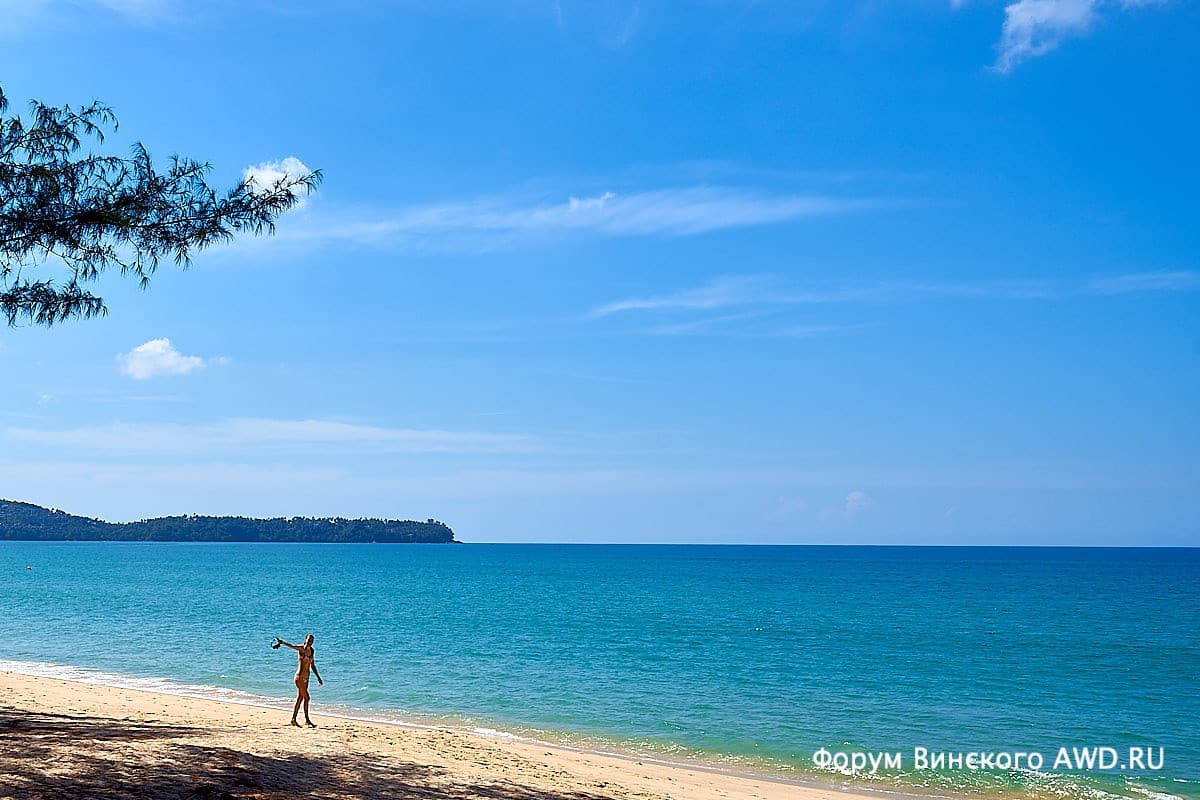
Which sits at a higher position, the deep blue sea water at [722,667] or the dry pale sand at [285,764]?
the dry pale sand at [285,764]

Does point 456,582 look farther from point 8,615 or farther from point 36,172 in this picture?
point 36,172

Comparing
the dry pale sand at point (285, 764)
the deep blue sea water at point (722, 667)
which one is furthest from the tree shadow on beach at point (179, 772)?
the deep blue sea water at point (722, 667)

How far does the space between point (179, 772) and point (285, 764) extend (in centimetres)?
155

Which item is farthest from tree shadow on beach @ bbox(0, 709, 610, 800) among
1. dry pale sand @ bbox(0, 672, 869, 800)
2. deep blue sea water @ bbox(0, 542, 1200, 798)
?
deep blue sea water @ bbox(0, 542, 1200, 798)

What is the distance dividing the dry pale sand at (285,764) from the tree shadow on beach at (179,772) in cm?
2

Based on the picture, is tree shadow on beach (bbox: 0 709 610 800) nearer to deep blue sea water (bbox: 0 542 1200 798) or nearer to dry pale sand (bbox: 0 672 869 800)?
dry pale sand (bbox: 0 672 869 800)

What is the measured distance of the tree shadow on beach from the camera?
8797 millimetres

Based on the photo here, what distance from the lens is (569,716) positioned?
73.3ft

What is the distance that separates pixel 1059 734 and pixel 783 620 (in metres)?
29.1

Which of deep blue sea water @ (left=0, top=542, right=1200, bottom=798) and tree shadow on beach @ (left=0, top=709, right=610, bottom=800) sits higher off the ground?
tree shadow on beach @ (left=0, top=709, right=610, bottom=800)

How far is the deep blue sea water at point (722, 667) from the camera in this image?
20.2 metres

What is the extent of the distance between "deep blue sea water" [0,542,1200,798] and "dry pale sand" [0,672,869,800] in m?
3.23

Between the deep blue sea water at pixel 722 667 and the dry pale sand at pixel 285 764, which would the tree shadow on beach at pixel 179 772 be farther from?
the deep blue sea water at pixel 722 667

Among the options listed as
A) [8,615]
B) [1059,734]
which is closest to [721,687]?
[1059,734]
